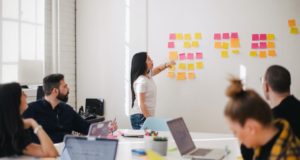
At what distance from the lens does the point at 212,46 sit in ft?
15.2

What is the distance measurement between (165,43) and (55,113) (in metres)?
2.01

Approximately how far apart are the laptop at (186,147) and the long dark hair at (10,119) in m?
0.99

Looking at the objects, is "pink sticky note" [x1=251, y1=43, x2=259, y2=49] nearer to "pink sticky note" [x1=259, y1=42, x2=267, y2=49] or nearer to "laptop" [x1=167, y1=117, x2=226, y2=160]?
"pink sticky note" [x1=259, y1=42, x2=267, y2=49]

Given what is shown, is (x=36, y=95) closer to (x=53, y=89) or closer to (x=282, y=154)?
(x=53, y=89)

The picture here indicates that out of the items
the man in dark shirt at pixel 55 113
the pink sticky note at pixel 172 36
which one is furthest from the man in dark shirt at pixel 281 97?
the pink sticky note at pixel 172 36

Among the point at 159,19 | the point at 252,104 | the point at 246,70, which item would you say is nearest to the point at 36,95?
the point at 159,19

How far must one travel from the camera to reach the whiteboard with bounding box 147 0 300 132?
4395 mm

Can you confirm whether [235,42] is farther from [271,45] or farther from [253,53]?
[271,45]

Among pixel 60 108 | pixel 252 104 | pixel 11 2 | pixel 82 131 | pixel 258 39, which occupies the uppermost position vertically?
pixel 11 2

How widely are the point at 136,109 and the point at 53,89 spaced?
1.34 meters

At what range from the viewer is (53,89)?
3.30 m

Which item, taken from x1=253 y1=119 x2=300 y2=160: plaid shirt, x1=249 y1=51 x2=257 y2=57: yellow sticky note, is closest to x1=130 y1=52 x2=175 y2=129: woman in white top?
x1=249 y1=51 x2=257 y2=57: yellow sticky note

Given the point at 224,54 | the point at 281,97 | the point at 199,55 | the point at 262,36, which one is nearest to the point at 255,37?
the point at 262,36

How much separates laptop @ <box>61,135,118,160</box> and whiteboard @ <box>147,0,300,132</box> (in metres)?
2.80
